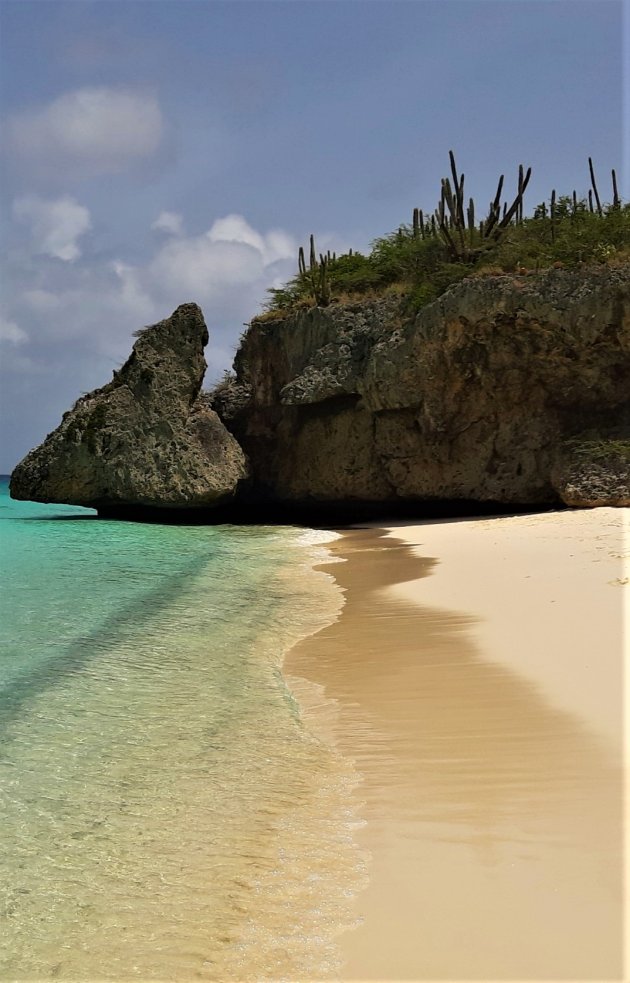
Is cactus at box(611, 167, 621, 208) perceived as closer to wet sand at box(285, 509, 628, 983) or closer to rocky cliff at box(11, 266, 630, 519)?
rocky cliff at box(11, 266, 630, 519)

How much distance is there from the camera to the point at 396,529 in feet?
63.0

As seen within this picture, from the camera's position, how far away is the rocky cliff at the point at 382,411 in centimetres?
1847

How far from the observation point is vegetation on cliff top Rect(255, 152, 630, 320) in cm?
1892

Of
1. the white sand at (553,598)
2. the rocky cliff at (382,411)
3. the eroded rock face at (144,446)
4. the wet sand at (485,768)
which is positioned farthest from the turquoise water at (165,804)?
the eroded rock face at (144,446)

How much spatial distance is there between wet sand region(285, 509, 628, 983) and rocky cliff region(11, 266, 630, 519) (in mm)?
10526

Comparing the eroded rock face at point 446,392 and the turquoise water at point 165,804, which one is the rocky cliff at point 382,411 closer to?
the eroded rock face at point 446,392

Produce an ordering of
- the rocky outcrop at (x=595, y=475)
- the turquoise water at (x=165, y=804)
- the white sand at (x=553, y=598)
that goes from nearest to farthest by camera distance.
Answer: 1. the turquoise water at (x=165, y=804)
2. the white sand at (x=553, y=598)
3. the rocky outcrop at (x=595, y=475)

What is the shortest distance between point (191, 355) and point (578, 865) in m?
20.8

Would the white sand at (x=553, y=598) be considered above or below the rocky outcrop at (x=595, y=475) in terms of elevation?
below

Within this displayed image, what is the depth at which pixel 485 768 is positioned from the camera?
4.00 meters

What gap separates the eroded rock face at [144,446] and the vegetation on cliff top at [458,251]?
12.1ft

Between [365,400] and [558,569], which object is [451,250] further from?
[558,569]

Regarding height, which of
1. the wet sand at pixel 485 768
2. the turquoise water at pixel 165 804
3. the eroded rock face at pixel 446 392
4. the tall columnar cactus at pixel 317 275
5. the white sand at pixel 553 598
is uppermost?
the tall columnar cactus at pixel 317 275

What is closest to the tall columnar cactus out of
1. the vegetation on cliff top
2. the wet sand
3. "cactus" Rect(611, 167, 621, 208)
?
the vegetation on cliff top
